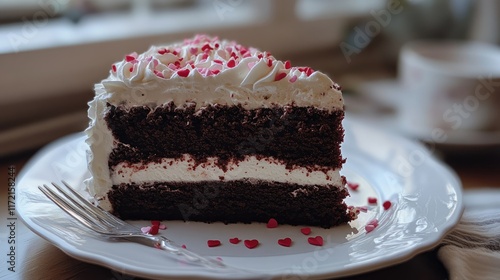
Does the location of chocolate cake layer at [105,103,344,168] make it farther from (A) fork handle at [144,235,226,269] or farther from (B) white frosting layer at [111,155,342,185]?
(A) fork handle at [144,235,226,269]

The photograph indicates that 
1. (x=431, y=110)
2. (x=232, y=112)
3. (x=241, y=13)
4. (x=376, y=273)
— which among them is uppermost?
(x=241, y=13)

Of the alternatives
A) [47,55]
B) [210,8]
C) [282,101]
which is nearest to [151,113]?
[282,101]

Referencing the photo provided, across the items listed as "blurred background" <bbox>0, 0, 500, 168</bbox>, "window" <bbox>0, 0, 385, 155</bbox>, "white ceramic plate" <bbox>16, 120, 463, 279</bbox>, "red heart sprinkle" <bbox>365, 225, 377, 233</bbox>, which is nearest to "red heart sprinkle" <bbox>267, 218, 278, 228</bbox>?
"white ceramic plate" <bbox>16, 120, 463, 279</bbox>

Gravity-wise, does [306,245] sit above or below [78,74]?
below

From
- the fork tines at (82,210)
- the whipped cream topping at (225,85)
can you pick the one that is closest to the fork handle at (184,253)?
the fork tines at (82,210)

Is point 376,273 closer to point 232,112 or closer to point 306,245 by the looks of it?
point 306,245

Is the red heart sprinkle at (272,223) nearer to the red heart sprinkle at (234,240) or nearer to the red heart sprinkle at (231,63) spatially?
the red heart sprinkle at (234,240)

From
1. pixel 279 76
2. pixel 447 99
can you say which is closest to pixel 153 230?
pixel 279 76
